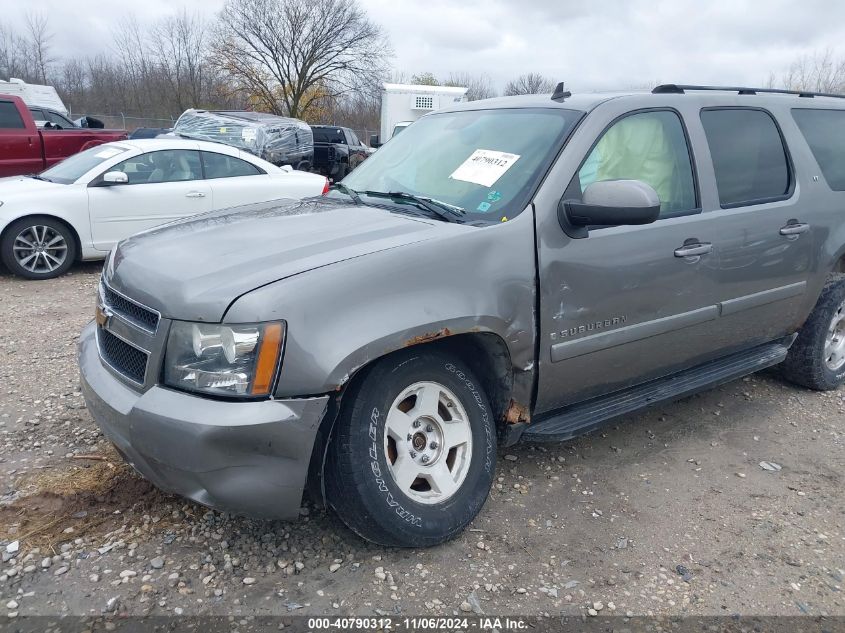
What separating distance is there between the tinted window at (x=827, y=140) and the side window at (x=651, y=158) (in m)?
1.22

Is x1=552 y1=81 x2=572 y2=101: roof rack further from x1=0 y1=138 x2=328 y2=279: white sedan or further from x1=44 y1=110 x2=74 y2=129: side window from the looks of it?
x1=44 y1=110 x2=74 y2=129: side window

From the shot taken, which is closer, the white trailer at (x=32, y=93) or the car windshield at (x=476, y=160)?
the car windshield at (x=476, y=160)

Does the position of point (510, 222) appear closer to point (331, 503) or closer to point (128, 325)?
point (331, 503)

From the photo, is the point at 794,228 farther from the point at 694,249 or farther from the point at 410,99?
the point at 410,99

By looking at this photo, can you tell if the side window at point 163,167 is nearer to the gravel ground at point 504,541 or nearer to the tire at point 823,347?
the gravel ground at point 504,541

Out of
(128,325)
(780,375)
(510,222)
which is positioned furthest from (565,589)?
(780,375)

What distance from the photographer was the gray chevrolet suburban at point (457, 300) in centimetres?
221

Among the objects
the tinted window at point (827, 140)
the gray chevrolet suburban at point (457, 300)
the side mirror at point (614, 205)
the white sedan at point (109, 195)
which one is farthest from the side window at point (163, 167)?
the tinted window at point (827, 140)

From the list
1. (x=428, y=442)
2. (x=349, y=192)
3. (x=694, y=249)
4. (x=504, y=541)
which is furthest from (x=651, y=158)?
(x=504, y=541)

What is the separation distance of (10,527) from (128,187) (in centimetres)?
544

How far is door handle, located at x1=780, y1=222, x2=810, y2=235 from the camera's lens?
3.68m

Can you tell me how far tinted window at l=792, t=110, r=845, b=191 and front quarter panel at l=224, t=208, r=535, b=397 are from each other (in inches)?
94.9

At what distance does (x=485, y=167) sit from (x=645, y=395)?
142cm

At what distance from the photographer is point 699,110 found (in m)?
3.46
